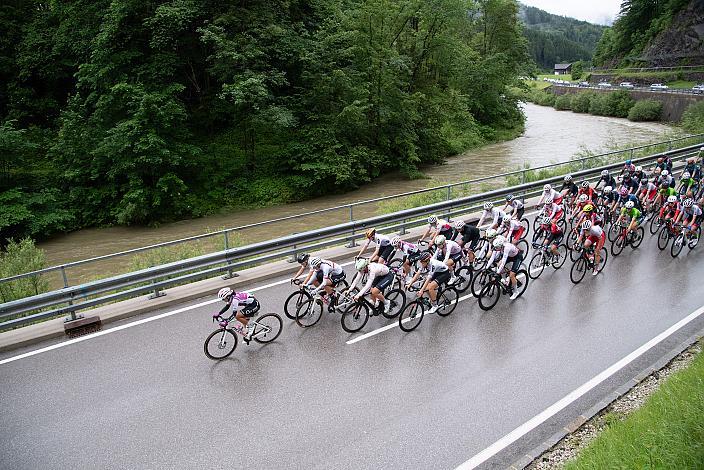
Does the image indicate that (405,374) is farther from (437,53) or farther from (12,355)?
(437,53)

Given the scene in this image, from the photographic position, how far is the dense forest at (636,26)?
8475 cm

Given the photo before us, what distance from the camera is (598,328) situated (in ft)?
31.7

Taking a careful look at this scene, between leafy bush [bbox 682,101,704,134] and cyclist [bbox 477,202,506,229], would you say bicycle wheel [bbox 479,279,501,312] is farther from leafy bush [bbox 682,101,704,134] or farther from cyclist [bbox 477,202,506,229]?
leafy bush [bbox 682,101,704,134]

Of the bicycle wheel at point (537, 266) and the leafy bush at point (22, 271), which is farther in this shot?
the bicycle wheel at point (537, 266)

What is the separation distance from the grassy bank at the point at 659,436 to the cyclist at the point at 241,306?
5428mm

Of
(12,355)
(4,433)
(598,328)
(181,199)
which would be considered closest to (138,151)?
(181,199)

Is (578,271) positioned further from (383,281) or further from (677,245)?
(383,281)

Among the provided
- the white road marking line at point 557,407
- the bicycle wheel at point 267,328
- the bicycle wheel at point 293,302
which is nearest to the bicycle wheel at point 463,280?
the bicycle wheel at point 293,302

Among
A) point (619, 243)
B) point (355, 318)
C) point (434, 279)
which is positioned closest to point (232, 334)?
point (355, 318)

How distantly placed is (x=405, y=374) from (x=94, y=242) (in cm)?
1835

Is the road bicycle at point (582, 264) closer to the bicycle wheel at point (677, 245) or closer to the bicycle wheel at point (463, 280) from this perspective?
the bicycle wheel at point (463, 280)

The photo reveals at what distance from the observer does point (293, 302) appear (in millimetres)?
10641

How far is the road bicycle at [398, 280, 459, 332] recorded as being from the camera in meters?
9.79

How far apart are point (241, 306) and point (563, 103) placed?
7949cm
